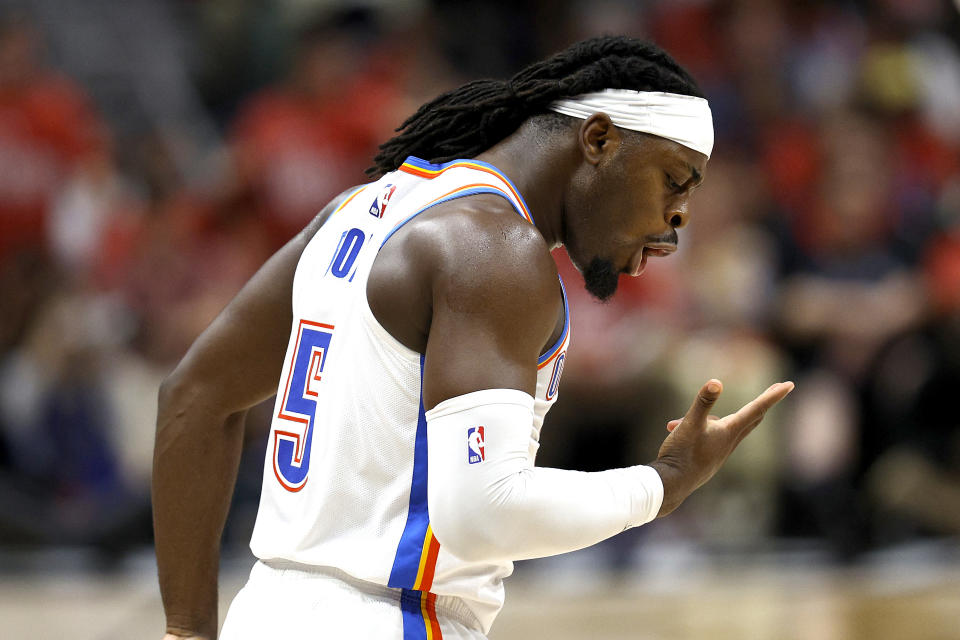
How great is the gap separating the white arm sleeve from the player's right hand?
0.29m

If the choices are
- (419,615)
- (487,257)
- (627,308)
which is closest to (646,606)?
(627,308)

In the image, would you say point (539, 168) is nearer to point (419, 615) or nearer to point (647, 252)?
point (647, 252)

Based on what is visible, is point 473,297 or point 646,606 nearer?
point 473,297

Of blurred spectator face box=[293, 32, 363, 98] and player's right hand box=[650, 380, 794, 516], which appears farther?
blurred spectator face box=[293, 32, 363, 98]

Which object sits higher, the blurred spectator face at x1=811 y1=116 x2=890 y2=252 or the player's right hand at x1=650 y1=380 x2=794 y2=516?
the blurred spectator face at x1=811 y1=116 x2=890 y2=252

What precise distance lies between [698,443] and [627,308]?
15.4ft

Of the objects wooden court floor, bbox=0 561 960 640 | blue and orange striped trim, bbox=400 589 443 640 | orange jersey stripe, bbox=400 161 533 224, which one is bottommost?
wooden court floor, bbox=0 561 960 640

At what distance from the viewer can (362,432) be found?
2.48 meters

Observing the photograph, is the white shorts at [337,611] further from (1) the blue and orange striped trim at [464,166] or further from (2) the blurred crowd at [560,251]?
(2) the blurred crowd at [560,251]

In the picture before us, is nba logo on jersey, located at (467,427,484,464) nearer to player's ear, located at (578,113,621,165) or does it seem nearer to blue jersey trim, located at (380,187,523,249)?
blue jersey trim, located at (380,187,523,249)

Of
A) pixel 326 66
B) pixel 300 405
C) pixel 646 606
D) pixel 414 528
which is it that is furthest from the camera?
pixel 326 66

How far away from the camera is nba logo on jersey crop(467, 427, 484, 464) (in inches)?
89.3

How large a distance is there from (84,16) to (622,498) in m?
8.81

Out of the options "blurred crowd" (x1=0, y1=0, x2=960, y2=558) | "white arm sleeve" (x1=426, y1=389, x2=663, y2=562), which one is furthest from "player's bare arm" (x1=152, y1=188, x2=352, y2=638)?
"blurred crowd" (x1=0, y1=0, x2=960, y2=558)
